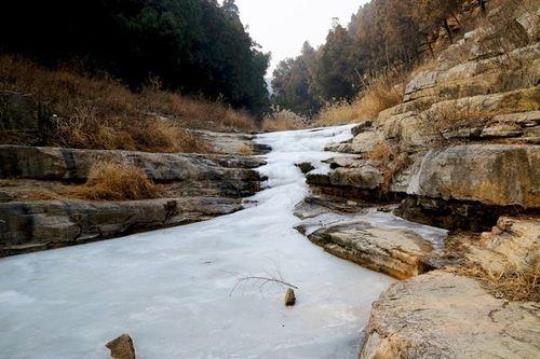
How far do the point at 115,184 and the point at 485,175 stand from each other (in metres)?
2.84

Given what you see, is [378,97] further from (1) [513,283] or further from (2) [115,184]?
(1) [513,283]

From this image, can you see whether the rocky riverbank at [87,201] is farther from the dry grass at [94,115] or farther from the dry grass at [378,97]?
the dry grass at [378,97]

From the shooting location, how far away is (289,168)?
4328 millimetres

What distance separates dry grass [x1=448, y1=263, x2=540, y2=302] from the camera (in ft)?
4.01

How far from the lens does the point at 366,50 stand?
48.9ft

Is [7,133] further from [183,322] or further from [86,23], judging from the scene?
[86,23]

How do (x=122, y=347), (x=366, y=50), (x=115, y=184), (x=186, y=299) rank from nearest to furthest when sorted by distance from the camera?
(x=122, y=347) < (x=186, y=299) < (x=115, y=184) < (x=366, y=50)

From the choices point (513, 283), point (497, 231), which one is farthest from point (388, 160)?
point (513, 283)

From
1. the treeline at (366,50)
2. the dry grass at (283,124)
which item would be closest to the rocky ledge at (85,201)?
the treeline at (366,50)

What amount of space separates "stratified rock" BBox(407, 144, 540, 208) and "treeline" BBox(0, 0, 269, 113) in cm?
717

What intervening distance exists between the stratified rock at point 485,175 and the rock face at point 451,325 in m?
0.72

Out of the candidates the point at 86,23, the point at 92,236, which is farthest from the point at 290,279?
the point at 86,23

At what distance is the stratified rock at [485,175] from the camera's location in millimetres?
1762

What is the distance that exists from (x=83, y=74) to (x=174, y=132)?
3400 millimetres
